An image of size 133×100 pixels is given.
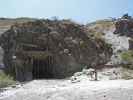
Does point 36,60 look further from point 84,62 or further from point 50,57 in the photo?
point 84,62

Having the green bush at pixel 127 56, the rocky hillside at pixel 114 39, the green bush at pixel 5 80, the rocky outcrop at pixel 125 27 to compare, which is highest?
the rocky outcrop at pixel 125 27

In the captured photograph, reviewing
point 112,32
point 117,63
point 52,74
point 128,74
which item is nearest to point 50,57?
point 52,74

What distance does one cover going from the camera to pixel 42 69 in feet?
122

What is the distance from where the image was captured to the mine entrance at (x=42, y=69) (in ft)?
119

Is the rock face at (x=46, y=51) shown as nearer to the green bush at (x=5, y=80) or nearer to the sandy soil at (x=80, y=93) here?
the green bush at (x=5, y=80)

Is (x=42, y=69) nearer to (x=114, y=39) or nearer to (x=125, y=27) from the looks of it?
(x=114, y=39)

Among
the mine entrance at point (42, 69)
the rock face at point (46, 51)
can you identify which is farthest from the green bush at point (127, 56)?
the mine entrance at point (42, 69)

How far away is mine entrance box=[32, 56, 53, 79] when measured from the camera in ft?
119

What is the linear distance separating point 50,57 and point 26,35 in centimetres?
326

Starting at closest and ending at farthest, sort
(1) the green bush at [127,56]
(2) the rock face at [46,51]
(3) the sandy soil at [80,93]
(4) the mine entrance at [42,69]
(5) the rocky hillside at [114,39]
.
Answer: (3) the sandy soil at [80,93] → (1) the green bush at [127,56] → (2) the rock face at [46,51] → (4) the mine entrance at [42,69] → (5) the rocky hillside at [114,39]

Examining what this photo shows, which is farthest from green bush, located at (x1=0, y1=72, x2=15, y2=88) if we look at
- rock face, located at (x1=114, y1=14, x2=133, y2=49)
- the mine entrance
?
rock face, located at (x1=114, y1=14, x2=133, y2=49)

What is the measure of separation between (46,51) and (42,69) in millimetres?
3081

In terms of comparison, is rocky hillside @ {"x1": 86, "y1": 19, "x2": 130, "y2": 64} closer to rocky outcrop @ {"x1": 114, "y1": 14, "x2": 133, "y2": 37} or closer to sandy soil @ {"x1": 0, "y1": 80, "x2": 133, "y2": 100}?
rocky outcrop @ {"x1": 114, "y1": 14, "x2": 133, "y2": 37}

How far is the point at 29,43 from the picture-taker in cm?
3522
